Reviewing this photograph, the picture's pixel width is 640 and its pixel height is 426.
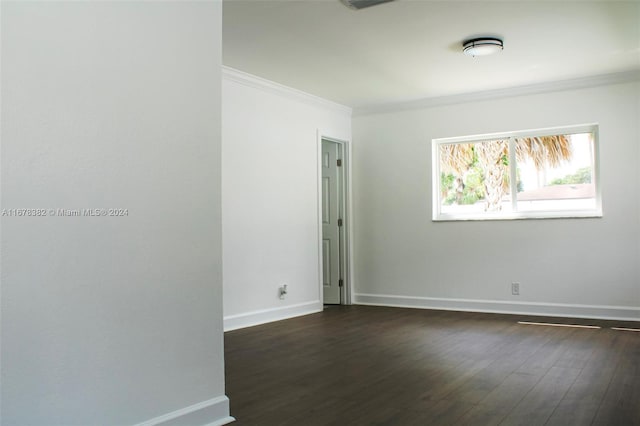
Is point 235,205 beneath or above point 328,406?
above

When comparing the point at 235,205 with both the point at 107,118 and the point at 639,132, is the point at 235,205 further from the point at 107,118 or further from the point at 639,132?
the point at 639,132

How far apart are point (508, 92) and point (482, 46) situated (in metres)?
1.80

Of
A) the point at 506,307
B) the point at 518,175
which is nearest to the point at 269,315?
the point at 506,307

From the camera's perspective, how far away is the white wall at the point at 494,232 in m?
5.55

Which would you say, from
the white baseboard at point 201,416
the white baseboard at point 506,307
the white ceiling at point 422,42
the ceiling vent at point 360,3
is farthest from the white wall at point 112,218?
the white baseboard at point 506,307

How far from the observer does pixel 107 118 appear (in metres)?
2.24

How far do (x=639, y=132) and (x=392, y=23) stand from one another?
3074 mm

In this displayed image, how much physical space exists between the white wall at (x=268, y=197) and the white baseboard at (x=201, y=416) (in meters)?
2.48

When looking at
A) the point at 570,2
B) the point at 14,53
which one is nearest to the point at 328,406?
the point at 14,53

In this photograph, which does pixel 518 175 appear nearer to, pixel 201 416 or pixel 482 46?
pixel 482 46

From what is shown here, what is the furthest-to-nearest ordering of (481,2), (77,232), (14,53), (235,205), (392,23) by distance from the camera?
(235,205) < (392,23) < (481,2) < (77,232) < (14,53)

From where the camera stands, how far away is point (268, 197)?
18.9ft

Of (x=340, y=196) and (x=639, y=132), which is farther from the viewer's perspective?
(x=340, y=196)

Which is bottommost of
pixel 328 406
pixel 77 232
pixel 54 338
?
pixel 328 406
